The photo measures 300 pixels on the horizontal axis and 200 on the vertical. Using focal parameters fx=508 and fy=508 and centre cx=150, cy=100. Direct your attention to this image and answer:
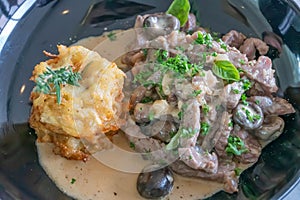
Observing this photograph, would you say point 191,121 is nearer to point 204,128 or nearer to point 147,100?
point 204,128

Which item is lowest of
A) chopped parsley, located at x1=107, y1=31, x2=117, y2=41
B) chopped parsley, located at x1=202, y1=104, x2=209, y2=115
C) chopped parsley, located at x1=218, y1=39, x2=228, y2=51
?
chopped parsley, located at x1=107, y1=31, x2=117, y2=41

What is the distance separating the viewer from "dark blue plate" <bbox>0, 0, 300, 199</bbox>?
11.3 ft

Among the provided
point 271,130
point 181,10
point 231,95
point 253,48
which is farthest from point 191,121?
point 181,10

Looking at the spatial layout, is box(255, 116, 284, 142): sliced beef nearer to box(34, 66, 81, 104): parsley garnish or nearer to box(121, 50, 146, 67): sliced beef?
box(121, 50, 146, 67): sliced beef

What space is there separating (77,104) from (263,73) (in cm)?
135

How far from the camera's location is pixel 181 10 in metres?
4.05

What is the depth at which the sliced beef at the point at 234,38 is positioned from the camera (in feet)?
13.2

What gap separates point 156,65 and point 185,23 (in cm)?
60

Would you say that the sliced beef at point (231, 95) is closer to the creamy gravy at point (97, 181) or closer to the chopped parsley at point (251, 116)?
the chopped parsley at point (251, 116)

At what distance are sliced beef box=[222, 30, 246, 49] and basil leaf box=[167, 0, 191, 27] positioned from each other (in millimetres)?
350

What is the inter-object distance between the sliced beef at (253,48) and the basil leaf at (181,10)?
0.51 metres

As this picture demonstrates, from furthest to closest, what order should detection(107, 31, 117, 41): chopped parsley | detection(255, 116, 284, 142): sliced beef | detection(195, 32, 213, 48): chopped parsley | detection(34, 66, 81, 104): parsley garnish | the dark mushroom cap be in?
detection(107, 31, 117, 41): chopped parsley
detection(195, 32, 213, 48): chopped parsley
detection(255, 116, 284, 142): sliced beef
the dark mushroom cap
detection(34, 66, 81, 104): parsley garnish

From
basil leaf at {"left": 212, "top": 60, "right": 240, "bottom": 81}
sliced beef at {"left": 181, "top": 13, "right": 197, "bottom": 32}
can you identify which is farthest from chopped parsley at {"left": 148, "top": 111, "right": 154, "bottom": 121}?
sliced beef at {"left": 181, "top": 13, "right": 197, "bottom": 32}

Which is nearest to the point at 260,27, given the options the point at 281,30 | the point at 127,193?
the point at 281,30
